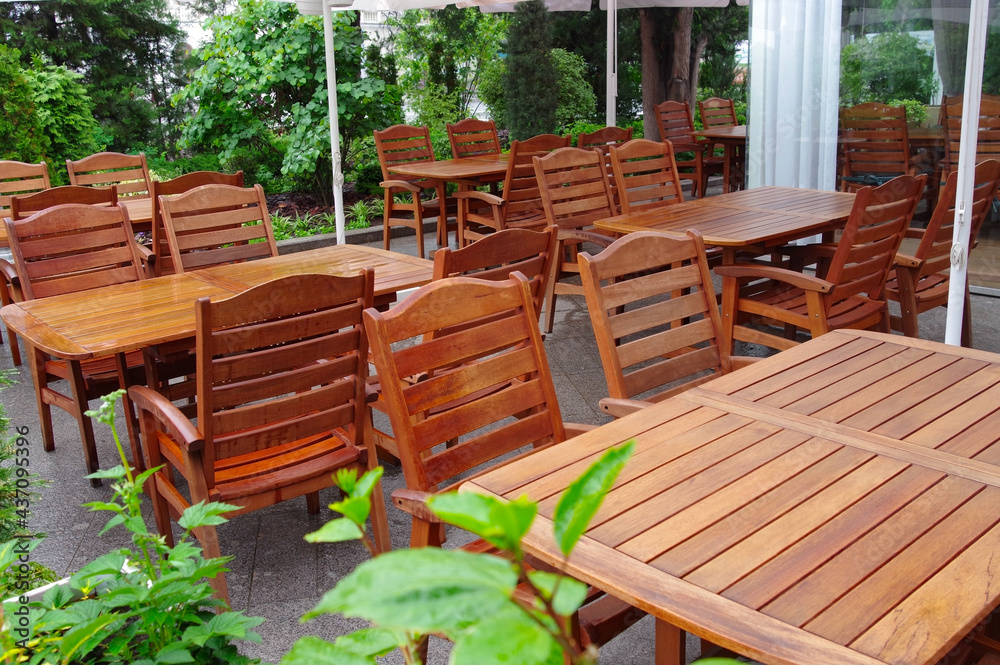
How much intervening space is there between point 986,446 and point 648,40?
11.6 metres

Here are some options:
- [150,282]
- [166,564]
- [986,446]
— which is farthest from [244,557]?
[986,446]

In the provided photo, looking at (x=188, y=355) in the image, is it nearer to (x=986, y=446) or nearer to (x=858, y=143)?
(x=986, y=446)

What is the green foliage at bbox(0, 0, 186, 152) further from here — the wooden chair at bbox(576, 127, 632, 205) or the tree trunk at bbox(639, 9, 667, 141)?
the wooden chair at bbox(576, 127, 632, 205)

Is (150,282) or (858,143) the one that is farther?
(858,143)

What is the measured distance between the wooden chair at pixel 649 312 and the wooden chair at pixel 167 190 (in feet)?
9.61

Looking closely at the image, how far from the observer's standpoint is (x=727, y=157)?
8680mm

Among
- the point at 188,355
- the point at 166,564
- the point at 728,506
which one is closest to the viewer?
the point at 166,564

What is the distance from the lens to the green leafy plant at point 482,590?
44cm

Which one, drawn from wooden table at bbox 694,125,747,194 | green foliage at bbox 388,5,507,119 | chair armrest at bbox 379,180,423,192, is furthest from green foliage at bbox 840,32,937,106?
green foliage at bbox 388,5,507,119

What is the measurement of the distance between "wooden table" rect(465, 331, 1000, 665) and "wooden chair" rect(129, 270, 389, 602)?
976 millimetres

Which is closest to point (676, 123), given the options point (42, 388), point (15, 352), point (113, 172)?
point (113, 172)

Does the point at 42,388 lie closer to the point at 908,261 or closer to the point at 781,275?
the point at 781,275

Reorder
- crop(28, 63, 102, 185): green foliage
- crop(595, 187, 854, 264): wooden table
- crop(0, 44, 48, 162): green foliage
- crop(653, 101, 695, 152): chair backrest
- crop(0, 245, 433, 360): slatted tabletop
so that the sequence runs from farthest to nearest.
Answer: crop(653, 101, 695, 152): chair backrest → crop(28, 63, 102, 185): green foliage → crop(0, 44, 48, 162): green foliage → crop(595, 187, 854, 264): wooden table → crop(0, 245, 433, 360): slatted tabletop

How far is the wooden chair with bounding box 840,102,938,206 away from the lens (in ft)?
19.4
